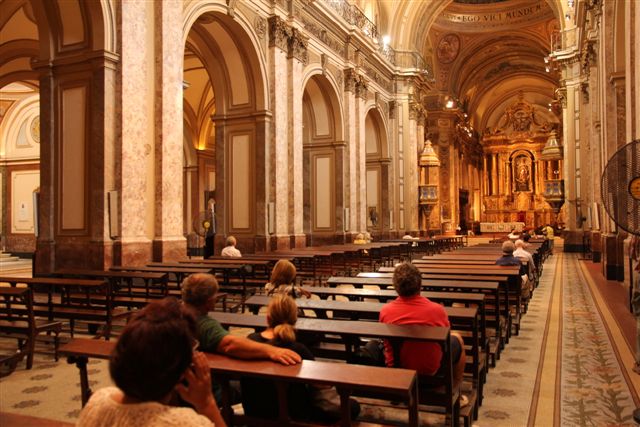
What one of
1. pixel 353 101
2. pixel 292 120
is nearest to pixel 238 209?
pixel 292 120

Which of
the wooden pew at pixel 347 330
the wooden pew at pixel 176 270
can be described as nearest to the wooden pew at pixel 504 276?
the wooden pew at pixel 347 330

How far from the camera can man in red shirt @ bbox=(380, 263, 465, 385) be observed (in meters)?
3.27

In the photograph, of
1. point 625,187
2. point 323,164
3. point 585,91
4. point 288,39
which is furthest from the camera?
point 585,91

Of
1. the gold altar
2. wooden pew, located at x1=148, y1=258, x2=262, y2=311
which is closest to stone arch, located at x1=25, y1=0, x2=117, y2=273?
wooden pew, located at x1=148, y1=258, x2=262, y2=311

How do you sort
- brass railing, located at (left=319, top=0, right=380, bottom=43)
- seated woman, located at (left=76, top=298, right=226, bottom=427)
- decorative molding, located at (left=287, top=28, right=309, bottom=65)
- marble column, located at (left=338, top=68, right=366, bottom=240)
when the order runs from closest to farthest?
seated woman, located at (left=76, top=298, right=226, bottom=427) < decorative molding, located at (left=287, top=28, right=309, bottom=65) < brass railing, located at (left=319, top=0, right=380, bottom=43) < marble column, located at (left=338, top=68, right=366, bottom=240)

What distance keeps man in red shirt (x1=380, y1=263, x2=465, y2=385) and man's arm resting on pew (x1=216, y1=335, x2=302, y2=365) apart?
0.99m

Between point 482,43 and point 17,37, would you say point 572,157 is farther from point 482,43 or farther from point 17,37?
point 17,37

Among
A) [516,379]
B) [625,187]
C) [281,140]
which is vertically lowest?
[516,379]

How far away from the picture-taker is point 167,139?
949 cm

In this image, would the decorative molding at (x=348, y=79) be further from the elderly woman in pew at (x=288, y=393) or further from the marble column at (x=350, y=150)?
the elderly woman in pew at (x=288, y=393)

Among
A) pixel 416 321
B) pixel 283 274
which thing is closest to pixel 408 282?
pixel 416 321

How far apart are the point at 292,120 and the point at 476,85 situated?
2775 centimetres

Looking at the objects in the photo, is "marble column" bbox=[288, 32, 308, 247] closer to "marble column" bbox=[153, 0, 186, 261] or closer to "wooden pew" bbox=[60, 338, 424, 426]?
"marble column" bbox=[153, 0, 186, 261]

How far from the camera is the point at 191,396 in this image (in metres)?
1.69
